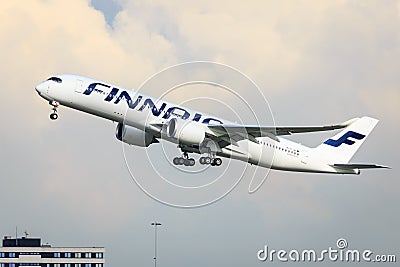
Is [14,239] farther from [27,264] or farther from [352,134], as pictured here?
[352,134]

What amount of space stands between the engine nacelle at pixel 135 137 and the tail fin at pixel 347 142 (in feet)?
57.1

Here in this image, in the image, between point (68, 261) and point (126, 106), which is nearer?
point (126, 106)

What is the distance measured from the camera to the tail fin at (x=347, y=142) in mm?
108812

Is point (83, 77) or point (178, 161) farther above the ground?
point (83, 77)

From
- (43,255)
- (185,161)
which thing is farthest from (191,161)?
(43,255)

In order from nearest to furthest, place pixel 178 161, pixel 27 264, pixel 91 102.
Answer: pixel 91 102
pixel 178 161
pixel 27 264

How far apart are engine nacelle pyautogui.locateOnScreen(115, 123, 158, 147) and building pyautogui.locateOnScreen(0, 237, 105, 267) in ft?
203

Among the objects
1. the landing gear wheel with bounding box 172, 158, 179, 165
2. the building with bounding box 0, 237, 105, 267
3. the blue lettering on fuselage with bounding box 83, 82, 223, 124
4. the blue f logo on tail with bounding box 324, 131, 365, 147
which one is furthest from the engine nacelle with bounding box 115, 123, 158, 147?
the building with bounding box 0, 237, 105, 267

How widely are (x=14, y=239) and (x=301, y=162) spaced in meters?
73.1

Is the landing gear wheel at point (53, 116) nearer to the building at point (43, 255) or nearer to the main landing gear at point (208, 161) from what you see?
the main landing gear at point (208, 161)

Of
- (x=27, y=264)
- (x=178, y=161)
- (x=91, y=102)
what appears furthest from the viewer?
(x=27, y=264)

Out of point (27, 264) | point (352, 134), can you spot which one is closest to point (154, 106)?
point (352, 134)

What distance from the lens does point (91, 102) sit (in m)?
92.9

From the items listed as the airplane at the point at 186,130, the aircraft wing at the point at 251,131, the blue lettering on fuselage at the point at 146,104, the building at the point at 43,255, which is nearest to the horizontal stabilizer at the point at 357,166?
the airplane at the point at 186,130
